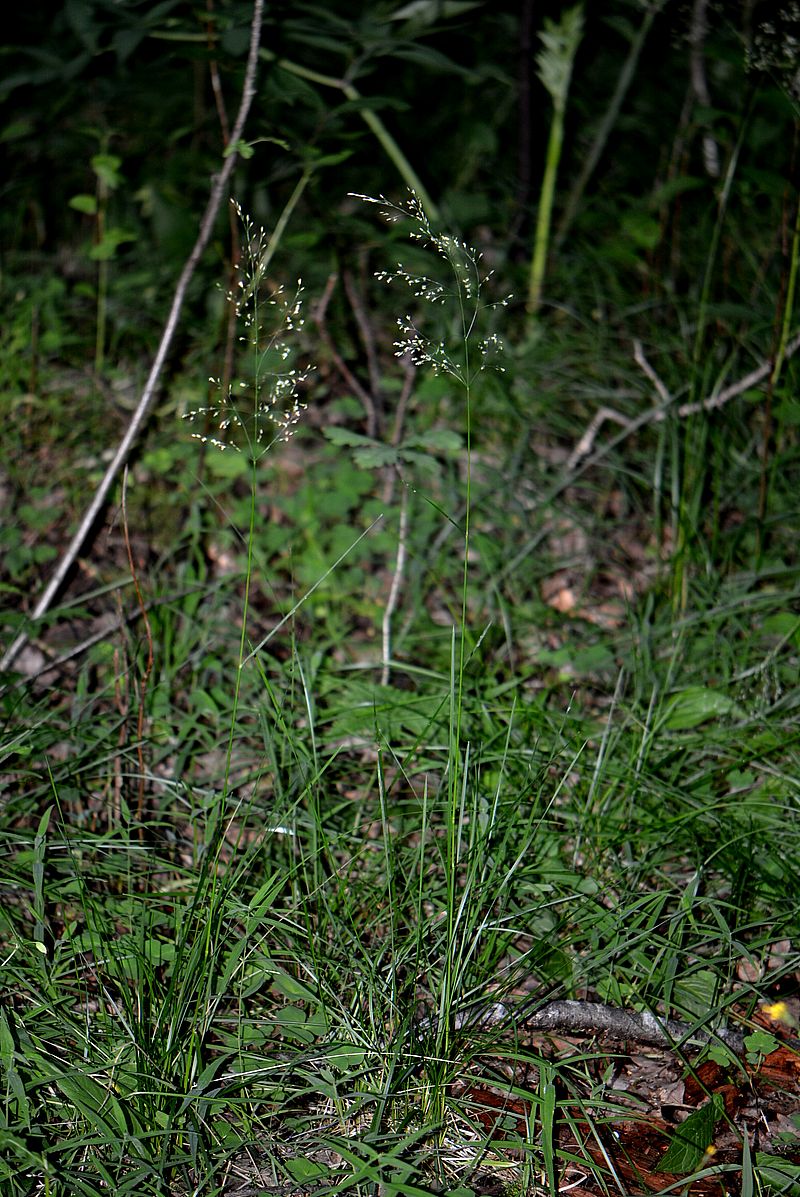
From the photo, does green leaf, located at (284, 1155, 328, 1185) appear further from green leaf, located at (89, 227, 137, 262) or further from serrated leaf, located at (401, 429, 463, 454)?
green leaf, located at (89, 227, 137, 262)

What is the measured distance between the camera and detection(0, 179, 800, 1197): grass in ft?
4.44

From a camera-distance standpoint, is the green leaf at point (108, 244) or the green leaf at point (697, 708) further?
the green leaf at point (108, 244)

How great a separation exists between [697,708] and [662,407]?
905 millimetres

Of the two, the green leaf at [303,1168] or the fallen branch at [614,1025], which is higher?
the fallen branch at [614,1025]

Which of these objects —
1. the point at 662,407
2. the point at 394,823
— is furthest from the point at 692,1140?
the point at 662,407

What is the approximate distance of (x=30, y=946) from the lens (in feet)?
5.00

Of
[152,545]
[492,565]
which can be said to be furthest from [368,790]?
[152,545]

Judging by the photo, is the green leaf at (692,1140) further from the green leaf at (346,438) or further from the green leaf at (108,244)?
the green leaf at (108,244)

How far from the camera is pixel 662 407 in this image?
8.43ft

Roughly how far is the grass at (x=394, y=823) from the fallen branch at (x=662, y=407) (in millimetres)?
90

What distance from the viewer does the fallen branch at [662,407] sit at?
2.57 meters

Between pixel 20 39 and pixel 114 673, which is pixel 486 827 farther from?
pixel 20 39

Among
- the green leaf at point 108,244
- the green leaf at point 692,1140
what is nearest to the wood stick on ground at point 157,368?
the green leaf at point 108,244

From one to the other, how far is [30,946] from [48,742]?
47 centimetres
